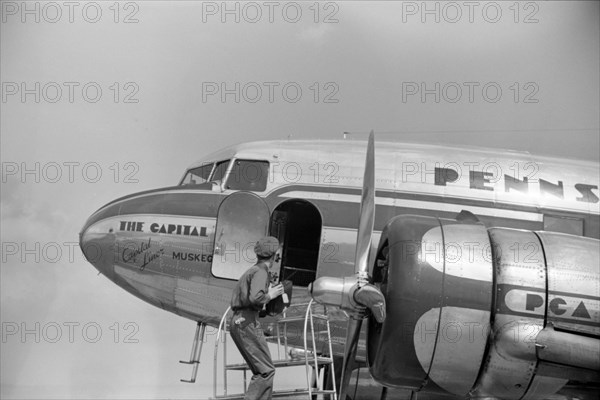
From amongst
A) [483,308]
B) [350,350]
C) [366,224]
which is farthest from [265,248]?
[483,308]

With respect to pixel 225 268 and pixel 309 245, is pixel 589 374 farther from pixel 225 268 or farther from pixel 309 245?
pixel 309 245

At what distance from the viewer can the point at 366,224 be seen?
599 cm

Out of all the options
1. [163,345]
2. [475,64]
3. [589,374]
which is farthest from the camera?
→ [163,345]

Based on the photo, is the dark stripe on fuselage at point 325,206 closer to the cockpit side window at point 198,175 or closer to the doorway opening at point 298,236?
the doorway opening at point 298,236

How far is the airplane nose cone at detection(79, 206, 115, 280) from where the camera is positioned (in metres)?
8.56

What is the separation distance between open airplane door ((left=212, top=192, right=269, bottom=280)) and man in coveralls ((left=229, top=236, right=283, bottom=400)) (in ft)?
6.92

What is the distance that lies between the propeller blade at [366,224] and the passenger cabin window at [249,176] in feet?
7.87

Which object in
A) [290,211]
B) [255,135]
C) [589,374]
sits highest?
[255,135]

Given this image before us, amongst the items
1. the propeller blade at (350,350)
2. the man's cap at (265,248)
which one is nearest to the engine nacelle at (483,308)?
the propeller blade at (350,350)

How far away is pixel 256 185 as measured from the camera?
8539 mm

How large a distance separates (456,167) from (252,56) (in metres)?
4.11

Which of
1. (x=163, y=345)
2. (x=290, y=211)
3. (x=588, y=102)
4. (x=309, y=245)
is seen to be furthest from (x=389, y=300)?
(x=163, y=345)

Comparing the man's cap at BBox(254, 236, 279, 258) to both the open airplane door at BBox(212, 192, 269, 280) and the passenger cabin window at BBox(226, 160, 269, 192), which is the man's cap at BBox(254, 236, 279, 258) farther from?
the passenger cabin window at BBox(226, 160, 269, 192)

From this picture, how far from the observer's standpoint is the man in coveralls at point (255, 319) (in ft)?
19.3
